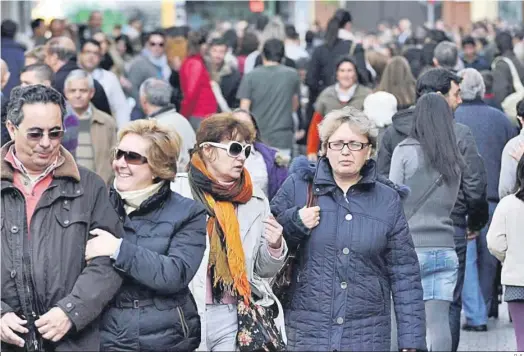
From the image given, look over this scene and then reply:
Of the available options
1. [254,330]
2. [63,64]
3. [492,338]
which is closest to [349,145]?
[254,330]

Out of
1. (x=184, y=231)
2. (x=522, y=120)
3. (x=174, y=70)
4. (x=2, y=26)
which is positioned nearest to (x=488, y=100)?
(x=522, y=120)

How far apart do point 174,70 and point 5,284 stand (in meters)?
11.1

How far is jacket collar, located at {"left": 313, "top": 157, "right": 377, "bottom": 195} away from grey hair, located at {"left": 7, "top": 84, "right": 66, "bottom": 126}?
1.40 metres

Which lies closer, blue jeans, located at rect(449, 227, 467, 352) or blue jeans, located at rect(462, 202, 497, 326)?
blue jeans, located at rect(449, 227, 467, 352)

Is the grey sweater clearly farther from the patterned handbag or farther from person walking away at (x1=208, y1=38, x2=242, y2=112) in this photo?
person walking away at (x1=208, y1=38, x2=242, y2=112)

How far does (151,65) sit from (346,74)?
4650 mm

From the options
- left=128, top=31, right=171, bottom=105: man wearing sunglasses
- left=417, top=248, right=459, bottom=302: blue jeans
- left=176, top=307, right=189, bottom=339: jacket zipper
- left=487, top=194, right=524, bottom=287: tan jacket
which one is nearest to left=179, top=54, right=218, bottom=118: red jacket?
left=128, top=31, right=171, bottom=105: man wearing sunglasses

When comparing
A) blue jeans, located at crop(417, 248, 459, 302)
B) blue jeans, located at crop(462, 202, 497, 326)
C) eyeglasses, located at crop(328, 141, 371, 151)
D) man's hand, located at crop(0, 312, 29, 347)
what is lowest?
blue jeans, located at crop(462, 202, 497, 326)

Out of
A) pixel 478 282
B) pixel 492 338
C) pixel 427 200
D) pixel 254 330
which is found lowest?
pixel 492 338

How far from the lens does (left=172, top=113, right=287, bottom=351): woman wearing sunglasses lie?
18.9 feet

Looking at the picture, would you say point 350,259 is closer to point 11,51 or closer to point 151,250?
point 151,250

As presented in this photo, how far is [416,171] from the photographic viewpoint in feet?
24.2

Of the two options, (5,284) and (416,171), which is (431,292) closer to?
(416,171)

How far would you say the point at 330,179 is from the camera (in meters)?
5.95
